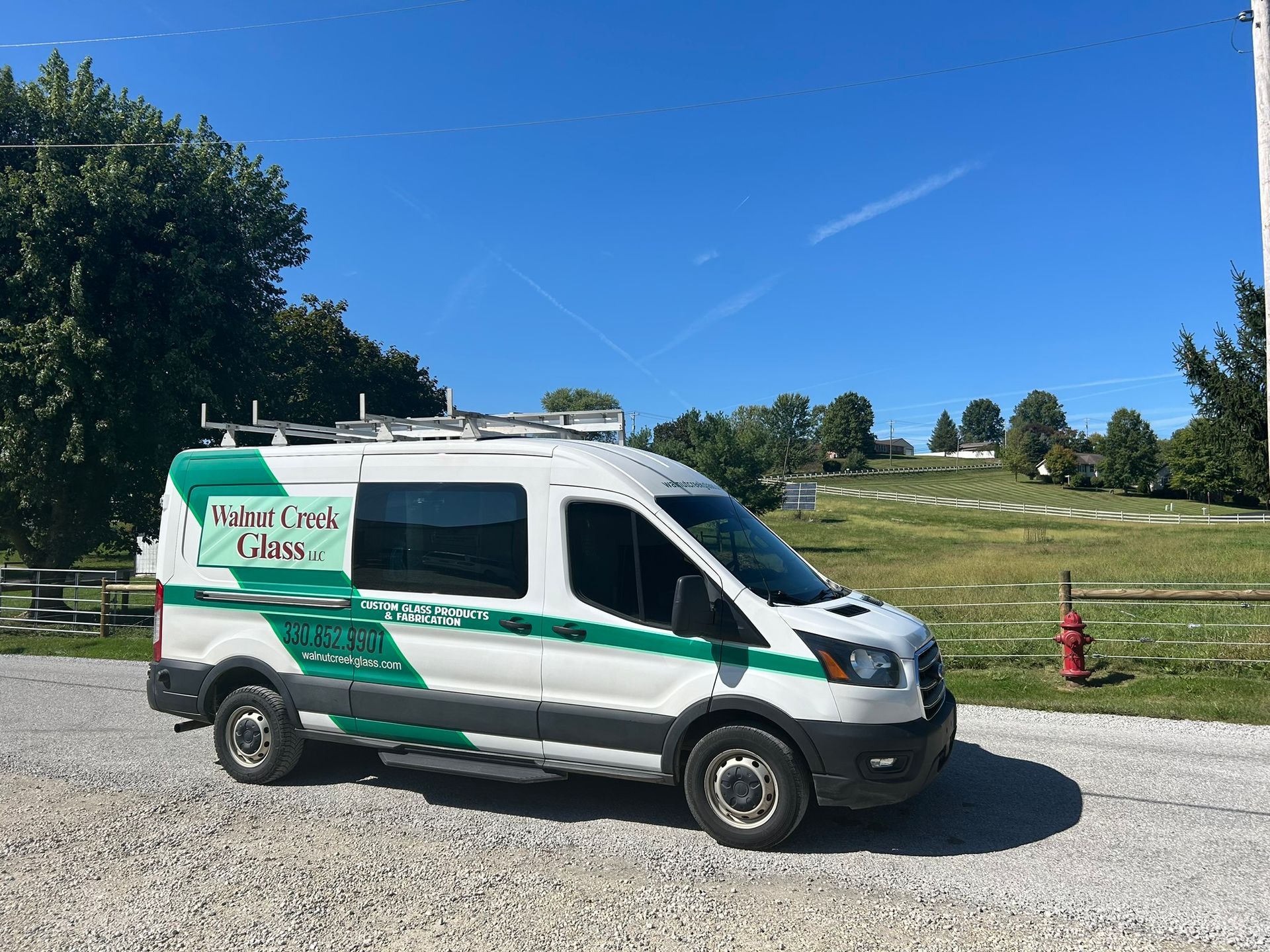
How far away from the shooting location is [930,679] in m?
5.17

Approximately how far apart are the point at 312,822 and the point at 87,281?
51.2ft

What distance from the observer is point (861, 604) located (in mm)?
5535

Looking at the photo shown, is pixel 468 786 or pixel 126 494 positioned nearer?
pixel 468 786

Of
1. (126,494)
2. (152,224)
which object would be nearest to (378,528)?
(152,224)

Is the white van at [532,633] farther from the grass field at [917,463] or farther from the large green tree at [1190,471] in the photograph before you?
the grass field at [917,463]

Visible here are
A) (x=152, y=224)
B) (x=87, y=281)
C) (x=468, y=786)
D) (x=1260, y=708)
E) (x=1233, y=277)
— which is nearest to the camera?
(x=468, y=786)

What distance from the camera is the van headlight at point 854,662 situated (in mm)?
4723

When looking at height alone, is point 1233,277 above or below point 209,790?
above

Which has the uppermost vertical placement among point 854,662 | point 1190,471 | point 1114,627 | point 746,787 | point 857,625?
point 1190,471

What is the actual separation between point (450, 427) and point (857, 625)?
366 centimetres

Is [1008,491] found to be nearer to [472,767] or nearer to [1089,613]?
[1089,613]

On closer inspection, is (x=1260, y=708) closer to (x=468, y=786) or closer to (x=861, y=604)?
(x=861, y=604)

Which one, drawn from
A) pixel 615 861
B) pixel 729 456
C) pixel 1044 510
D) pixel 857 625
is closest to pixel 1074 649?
pixel 857 625

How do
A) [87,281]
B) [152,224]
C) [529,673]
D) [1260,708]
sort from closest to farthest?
[529,673] < [1260,708] < [87,281] < [152,224]
